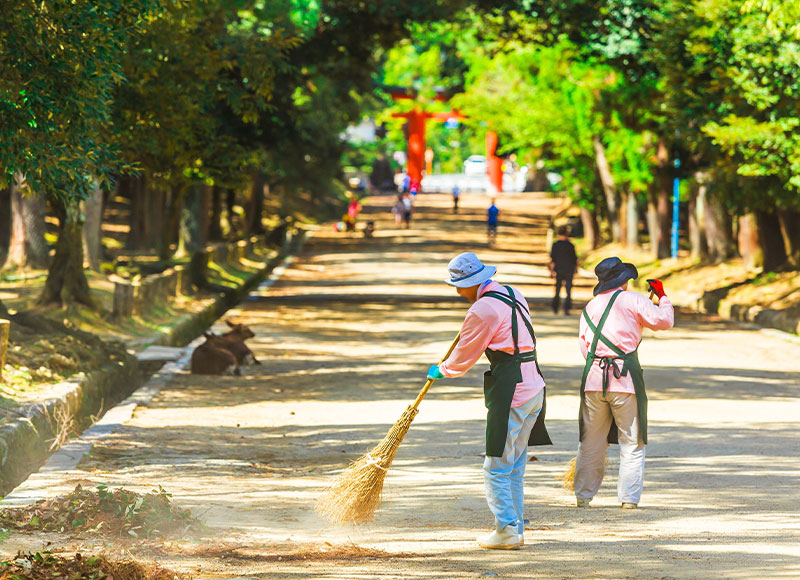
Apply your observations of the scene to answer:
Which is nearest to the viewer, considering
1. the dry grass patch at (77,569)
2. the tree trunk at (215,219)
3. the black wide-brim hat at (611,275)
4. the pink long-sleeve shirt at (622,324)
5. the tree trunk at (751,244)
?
the dry grass patch at (77,569)

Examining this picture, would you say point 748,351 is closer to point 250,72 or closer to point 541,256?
point 250,72

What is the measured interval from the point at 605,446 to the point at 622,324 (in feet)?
2.83

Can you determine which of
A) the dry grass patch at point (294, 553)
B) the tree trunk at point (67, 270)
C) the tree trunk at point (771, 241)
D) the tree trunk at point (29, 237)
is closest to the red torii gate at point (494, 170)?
the tree trunk at point (771, 241)

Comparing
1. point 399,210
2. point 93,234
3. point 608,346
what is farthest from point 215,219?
point 608,346

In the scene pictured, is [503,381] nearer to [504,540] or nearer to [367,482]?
[504,540]

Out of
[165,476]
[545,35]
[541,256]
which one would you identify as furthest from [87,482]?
[541,256]

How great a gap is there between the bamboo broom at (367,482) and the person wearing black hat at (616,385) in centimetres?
131

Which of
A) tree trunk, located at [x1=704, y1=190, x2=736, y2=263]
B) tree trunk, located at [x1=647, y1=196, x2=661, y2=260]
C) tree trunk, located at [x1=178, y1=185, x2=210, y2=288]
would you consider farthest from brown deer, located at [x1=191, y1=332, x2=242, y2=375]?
tree trunk, located at [x1=647, y1=196, x2=661, y2=260]

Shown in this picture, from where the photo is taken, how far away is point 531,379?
25.3 ft

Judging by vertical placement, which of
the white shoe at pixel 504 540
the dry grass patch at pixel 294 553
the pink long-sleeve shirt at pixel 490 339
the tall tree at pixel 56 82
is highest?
the tall tree at pixel 56 82

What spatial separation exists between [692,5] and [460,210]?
49.5 m

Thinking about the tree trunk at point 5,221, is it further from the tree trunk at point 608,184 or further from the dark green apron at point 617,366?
the dark green apron at point 617,366

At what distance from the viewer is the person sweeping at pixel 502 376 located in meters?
7.52

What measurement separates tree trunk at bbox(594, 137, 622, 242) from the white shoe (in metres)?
33.7
